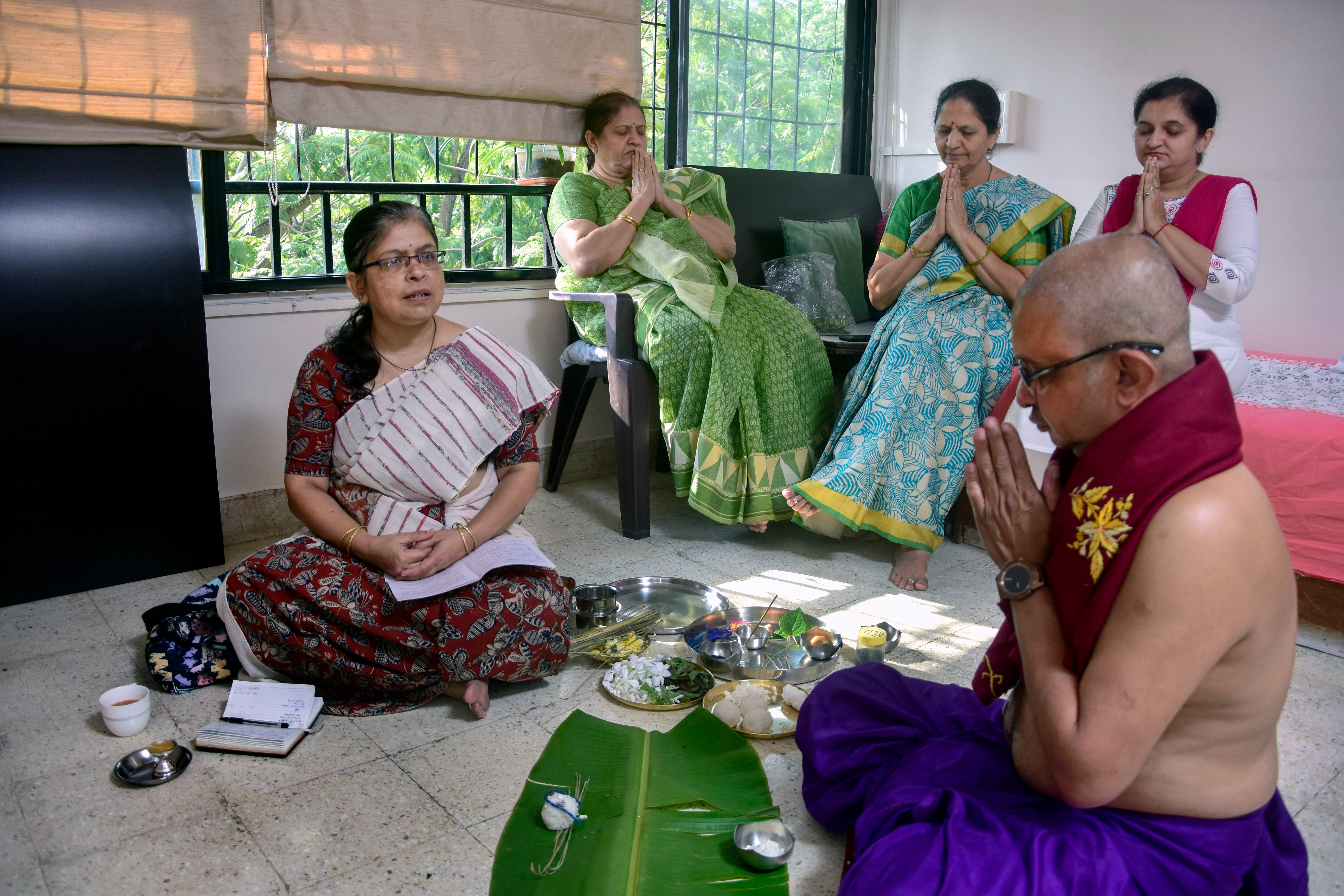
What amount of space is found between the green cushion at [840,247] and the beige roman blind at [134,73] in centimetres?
207

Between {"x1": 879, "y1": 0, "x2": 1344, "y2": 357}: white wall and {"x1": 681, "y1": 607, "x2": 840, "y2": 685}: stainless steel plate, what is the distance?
100 inches

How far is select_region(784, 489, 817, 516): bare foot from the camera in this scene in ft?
10.3

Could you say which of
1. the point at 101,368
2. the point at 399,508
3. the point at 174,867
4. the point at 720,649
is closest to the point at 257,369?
the point at 101,368

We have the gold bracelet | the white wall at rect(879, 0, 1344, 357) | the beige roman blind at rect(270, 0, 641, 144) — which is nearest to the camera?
the gold bracelet

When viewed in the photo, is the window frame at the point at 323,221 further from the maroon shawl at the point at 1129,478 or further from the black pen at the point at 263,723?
the maroon shawl at the point at 1129,478

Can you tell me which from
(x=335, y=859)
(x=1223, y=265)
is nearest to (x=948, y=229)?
(x=1223, y=265)

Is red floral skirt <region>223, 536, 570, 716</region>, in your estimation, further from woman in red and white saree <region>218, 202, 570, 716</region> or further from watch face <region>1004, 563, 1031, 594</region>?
watch face <region>1004, 563, 1031, 594</region>

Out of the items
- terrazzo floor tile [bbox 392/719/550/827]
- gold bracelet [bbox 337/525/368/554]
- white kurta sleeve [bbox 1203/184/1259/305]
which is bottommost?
terrazzo floor tile [bbox 392/719/550/827]

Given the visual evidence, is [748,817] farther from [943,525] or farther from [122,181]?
[122,181]

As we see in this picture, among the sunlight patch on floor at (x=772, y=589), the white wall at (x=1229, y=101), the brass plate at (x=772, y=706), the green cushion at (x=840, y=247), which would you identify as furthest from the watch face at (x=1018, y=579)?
the white wall at (x=1229, y=101)

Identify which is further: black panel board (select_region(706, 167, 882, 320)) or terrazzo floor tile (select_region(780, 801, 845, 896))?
black panel board (select_region(706, 167, 882, 320))

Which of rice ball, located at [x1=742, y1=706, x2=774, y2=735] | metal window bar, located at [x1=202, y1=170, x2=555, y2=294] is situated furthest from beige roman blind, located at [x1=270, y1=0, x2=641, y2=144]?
rice ball, located at [x1=742, y1=706, x2=774, y2=735]

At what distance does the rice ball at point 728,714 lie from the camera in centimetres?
210

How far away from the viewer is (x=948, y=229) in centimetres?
323
